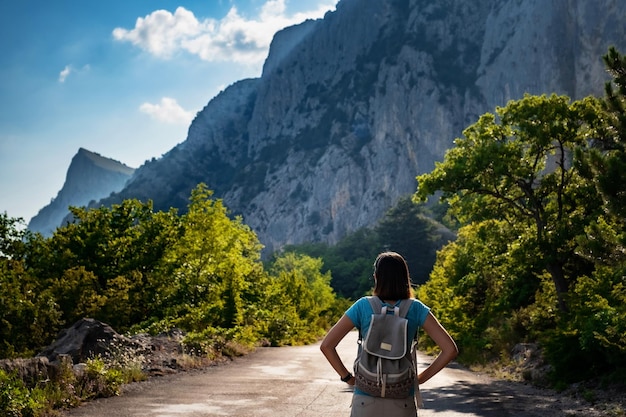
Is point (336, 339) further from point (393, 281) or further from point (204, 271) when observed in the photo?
point (204, 271)

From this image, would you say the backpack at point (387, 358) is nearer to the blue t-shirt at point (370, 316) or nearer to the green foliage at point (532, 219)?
the blue t-shirt at point (370, 316)

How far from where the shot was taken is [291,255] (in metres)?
95.6

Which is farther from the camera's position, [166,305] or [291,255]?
[291,255]

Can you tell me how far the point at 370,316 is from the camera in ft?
12.1

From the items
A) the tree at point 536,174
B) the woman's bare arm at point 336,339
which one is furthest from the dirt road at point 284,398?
the woman's bare arm at point 336,339

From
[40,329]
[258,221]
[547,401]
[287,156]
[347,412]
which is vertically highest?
[287,156]

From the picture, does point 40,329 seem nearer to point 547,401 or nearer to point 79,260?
point 79,260

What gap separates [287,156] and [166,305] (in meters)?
166

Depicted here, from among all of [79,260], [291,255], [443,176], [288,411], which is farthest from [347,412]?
[291,255]

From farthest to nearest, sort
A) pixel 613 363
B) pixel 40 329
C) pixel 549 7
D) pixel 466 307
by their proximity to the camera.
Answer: pixel 549 7 < pixel 466 307 < pixel 40 329 < pixel 613 363

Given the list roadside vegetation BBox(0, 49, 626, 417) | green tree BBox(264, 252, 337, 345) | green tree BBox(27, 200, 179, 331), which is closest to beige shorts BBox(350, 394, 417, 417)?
roadside vegetation BBox(0, 49, 626, 417)

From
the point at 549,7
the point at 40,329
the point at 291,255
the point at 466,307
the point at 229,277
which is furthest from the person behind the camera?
the point at 549,7

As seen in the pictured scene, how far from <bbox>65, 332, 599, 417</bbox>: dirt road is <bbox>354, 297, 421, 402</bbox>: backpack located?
18.4 ft

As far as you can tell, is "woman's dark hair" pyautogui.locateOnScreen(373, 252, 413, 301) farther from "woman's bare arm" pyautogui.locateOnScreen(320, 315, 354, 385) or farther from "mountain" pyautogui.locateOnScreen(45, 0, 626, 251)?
"mountain" pyautogui.locateOnScreen(45, 0, 626, 251)
